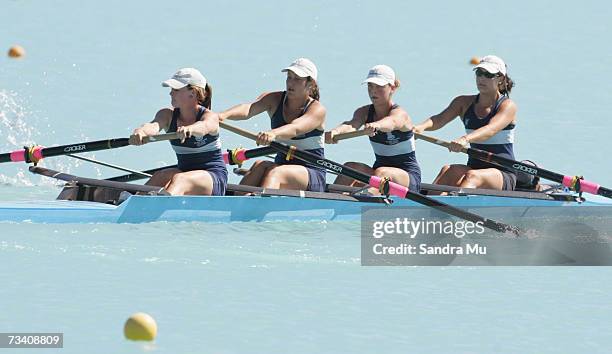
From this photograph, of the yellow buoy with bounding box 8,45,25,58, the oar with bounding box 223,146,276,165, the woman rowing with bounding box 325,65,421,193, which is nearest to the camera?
the woman rowing with bounding box 325,65,421,193

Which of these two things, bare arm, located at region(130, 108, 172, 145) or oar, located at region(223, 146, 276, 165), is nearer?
bare arm, located at region(130, 108, 172, 145)

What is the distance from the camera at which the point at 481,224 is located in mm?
10680

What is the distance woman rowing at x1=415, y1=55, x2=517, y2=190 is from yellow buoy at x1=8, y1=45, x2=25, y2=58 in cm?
715

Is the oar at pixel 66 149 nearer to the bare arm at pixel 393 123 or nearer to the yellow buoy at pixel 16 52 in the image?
the bare arm at pixel 393 123

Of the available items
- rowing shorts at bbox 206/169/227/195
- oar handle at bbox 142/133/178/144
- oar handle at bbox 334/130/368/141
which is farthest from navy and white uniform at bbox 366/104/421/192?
oar handle at bbox 142/133/178/144

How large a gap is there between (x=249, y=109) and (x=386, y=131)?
121cm

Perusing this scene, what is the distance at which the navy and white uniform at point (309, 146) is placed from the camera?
11164 mm

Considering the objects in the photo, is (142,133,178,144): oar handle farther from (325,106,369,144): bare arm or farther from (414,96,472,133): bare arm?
(414,96,472,133): bare arm

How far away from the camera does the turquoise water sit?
7.50 meters

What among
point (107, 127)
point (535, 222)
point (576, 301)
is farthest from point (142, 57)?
point (576, 301)

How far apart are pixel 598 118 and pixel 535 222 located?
576 centimetres

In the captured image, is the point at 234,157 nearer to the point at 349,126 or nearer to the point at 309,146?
the point at 309,146

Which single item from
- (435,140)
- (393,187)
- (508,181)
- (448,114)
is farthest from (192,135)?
(508,181)

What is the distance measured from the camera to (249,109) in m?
11.2
